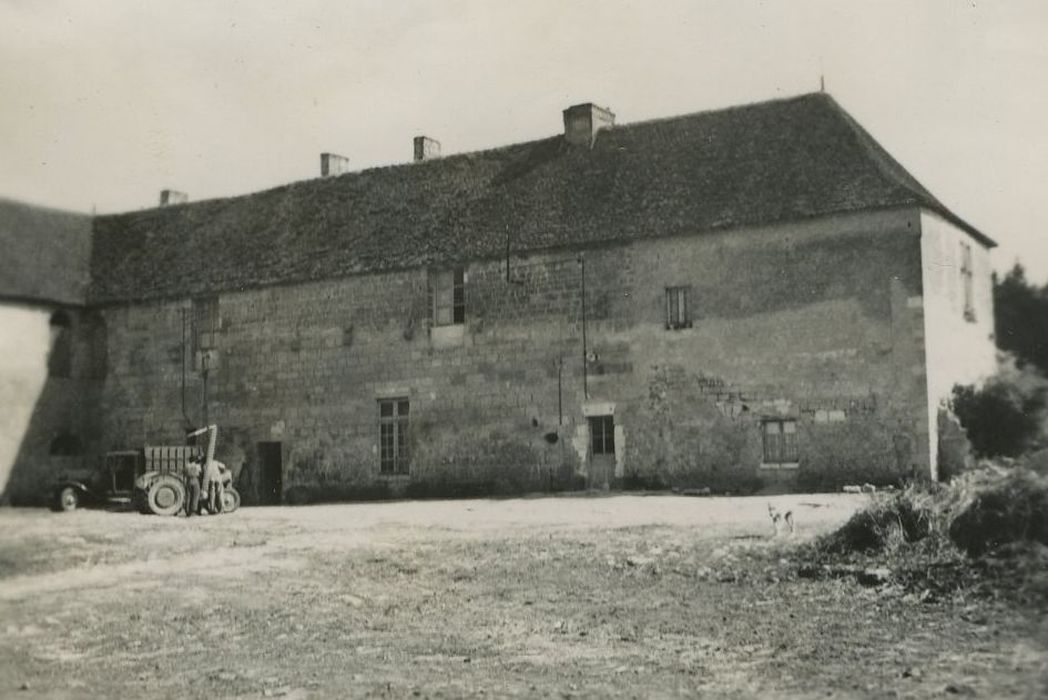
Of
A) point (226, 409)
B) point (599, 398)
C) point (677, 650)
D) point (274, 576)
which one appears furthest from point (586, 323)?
point (677, 650)

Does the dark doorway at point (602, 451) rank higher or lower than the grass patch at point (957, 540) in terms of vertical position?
higher

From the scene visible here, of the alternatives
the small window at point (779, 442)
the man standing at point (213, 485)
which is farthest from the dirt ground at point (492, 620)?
the man standing at point (213, 485)

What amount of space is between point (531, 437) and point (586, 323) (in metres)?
2.60

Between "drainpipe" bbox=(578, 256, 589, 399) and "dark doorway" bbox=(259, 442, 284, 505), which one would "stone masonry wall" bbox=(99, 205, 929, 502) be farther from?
"dark doorway" bbox=(259, 442, 284, 505)

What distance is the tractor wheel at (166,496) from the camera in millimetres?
19922

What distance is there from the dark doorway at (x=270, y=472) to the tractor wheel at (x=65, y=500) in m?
4.18

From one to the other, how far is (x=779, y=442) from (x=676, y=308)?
331cm

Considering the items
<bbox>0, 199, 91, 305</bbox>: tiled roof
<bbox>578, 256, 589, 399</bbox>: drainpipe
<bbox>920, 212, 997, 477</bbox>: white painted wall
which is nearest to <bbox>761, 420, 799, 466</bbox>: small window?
<bbox>920, 212, 997, 477</bbox>: white painted wall

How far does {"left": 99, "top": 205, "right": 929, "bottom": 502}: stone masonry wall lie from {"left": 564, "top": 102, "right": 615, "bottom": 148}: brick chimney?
3372 mm

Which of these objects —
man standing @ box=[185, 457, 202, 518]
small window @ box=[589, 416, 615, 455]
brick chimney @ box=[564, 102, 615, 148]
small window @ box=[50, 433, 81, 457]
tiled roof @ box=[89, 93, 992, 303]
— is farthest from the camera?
small window @ box=[50, 433, 81, 457]

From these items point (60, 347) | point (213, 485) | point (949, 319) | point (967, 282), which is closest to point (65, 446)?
point (60, 347)

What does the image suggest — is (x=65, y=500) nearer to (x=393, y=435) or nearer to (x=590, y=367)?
(x=393, y=435)

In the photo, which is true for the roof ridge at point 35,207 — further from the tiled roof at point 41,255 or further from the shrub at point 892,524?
the shrub at point 892,524

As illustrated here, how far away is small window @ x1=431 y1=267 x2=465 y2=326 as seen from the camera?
23922 millimetres
